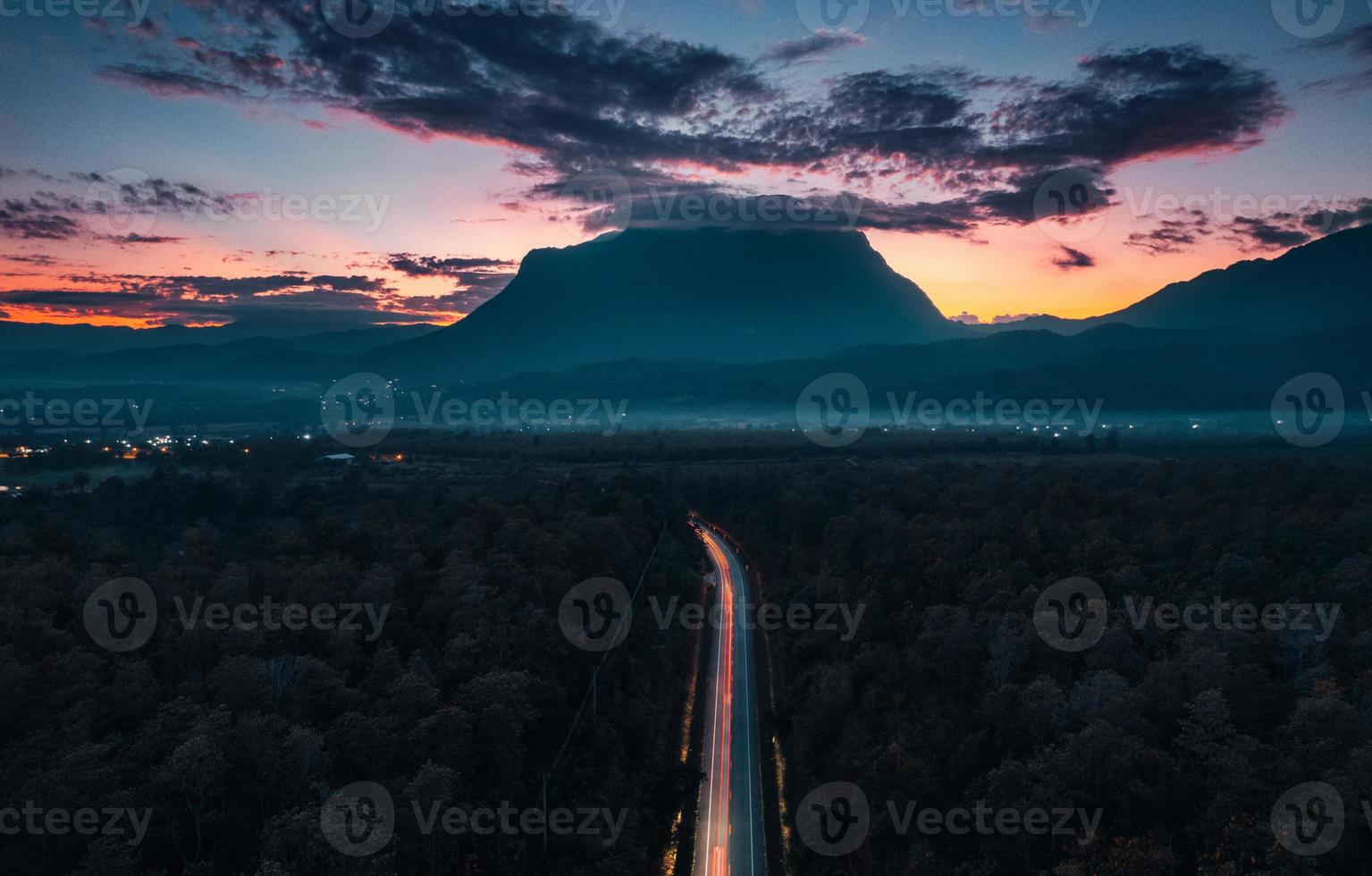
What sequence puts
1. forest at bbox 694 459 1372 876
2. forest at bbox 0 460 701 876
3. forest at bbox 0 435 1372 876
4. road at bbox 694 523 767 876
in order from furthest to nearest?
road at bbox 694 523 767 876
forest at bbox 694 459 1372 876
forest at bbox 0 435 1372 876
forest at bbox 0 460 701 876

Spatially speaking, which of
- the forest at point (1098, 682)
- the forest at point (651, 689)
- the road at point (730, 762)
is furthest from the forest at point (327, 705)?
the forest at point (1098, 682)

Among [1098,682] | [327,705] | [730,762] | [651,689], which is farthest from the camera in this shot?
[651,689]

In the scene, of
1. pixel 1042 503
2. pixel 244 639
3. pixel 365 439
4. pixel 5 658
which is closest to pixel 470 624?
pixel 244 639

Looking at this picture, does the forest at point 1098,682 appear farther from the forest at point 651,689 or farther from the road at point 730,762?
the road at point 730,762

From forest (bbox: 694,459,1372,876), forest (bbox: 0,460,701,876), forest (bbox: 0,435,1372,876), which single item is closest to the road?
forest (bbox: 0,435,1372,876)

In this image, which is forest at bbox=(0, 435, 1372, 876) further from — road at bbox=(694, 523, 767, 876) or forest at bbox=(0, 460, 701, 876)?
road at bbox=(694, 523, 767, 876)

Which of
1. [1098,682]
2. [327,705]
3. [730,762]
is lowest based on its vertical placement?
[730,762]

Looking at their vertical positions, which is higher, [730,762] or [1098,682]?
[1098,682]

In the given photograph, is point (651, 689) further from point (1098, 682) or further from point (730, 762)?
point (1098, 682)

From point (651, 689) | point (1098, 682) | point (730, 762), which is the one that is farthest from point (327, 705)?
point (1098, 682)
